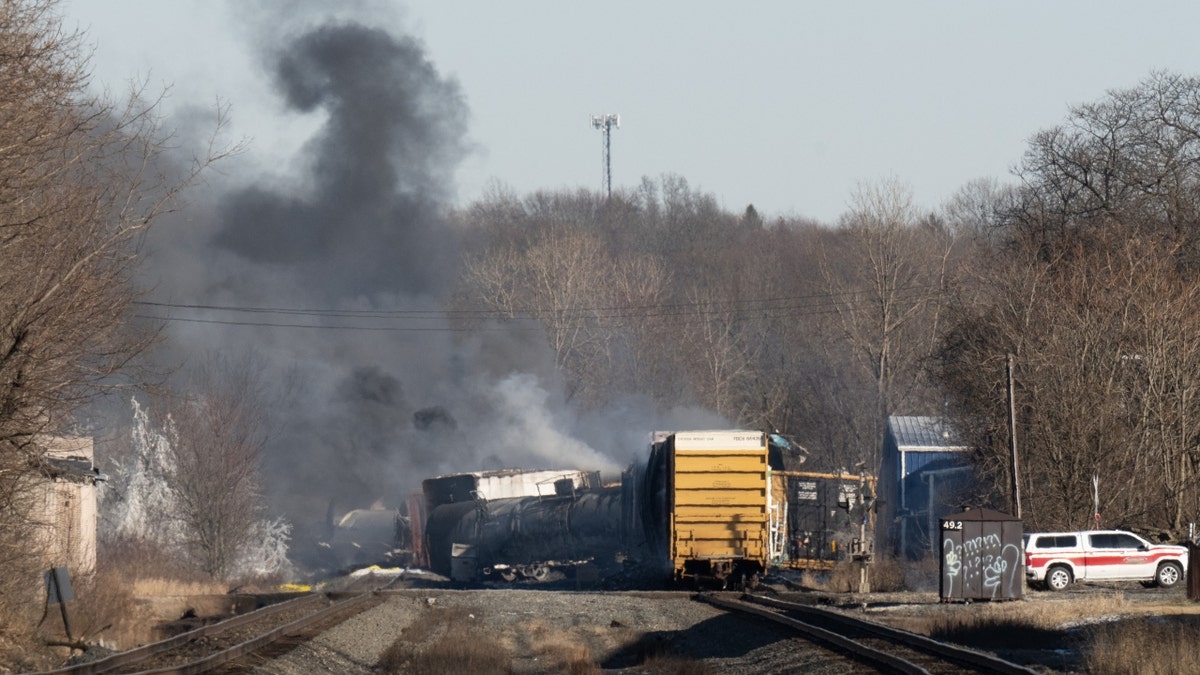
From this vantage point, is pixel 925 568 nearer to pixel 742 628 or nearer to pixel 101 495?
pixel 742 628

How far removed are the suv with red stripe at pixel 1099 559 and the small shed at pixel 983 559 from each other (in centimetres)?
566

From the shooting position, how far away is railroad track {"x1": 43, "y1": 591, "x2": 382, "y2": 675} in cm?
1502

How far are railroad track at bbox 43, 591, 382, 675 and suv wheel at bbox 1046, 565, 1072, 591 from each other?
48.2 feet

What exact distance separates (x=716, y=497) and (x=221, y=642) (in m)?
13.5

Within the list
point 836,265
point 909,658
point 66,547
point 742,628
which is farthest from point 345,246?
point 909,658

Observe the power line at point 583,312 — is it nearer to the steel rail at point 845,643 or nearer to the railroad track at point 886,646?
the steel rail at point 845,643

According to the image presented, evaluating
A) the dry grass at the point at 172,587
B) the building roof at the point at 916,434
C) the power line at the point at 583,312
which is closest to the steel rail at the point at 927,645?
the dry grass at the point at 172,587

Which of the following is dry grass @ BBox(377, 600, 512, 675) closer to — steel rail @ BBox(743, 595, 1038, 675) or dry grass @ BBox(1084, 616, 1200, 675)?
steel rail @ BBox(743, 595, 1038, 675)

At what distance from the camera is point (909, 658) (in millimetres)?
15641

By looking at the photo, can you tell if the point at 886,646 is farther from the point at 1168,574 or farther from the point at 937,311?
the point at 937,311

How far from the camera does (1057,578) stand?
103 ft

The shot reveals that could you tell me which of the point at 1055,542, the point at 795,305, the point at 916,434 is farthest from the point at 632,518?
the point at 795,305

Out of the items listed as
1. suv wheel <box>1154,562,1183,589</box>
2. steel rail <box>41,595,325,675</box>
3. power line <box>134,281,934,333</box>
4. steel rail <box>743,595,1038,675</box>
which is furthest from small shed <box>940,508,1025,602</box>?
power line <box>134,281,934,333</box>

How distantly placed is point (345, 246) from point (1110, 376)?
39619 mm
